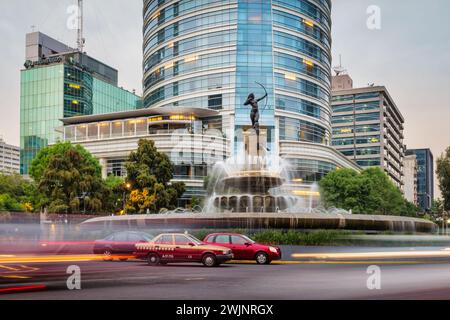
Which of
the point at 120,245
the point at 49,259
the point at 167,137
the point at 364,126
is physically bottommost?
the point at 49,259

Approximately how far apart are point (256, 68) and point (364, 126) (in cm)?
6521

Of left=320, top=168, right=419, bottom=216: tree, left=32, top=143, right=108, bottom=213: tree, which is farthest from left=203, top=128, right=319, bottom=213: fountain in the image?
left=320, top=168, right=419, bottom=216: tree

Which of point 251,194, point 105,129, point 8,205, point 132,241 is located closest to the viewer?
point 132,241

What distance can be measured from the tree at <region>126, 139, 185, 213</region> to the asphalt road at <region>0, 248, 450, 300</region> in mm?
38428

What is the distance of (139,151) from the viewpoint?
5775cm

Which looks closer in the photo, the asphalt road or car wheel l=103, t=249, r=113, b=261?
the asphalt road

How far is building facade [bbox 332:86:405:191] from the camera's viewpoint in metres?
145

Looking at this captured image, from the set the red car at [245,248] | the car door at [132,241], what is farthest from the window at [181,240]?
the car door at [132,241]

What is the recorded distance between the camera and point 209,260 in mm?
17609

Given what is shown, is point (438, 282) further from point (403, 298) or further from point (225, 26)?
point (225, 26)

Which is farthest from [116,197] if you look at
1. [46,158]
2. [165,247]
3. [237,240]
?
[165,247]

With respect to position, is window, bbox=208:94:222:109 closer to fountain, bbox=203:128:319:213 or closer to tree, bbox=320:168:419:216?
tree, bbox=320:168:419:216

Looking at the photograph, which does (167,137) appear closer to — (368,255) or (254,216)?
(254,216)

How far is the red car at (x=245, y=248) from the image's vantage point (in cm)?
1898
